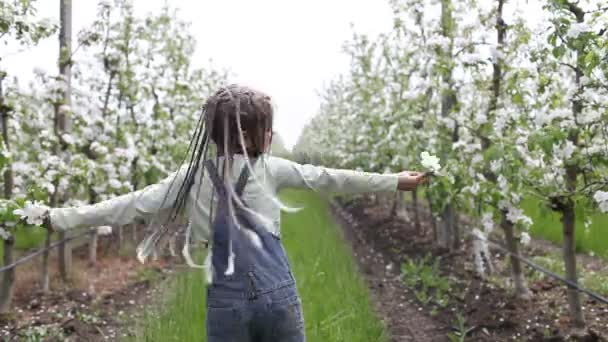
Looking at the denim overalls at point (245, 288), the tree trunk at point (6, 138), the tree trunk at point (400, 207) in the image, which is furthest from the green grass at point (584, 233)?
the denim overalls at point (245, 288)

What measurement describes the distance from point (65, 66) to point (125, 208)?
4979mm

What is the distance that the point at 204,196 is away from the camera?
7.31ft

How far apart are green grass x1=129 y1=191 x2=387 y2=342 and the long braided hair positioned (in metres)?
0.56

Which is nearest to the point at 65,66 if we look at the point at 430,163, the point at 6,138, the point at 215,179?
the point at 6,138

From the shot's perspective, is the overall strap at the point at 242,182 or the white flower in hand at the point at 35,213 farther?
the white flower in hand at the point at 35,213

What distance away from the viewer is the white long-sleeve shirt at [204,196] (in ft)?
7.24

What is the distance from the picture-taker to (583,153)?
418cm

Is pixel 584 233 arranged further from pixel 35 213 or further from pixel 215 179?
pixel 35 213

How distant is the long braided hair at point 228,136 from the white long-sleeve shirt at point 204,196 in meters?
0.02

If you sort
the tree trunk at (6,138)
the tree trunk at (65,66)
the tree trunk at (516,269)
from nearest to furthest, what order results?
the tree trunk at (6,138) → the tree trunk at (516,269) → the tree trunk at (65,66)

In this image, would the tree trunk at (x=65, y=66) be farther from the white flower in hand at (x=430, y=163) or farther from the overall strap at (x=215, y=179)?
the white flower in hand at (x=430, y=163)

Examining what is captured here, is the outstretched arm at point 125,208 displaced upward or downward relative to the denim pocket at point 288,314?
upward

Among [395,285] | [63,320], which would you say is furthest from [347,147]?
[63,320]

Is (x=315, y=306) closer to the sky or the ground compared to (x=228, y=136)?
closer to the ground
